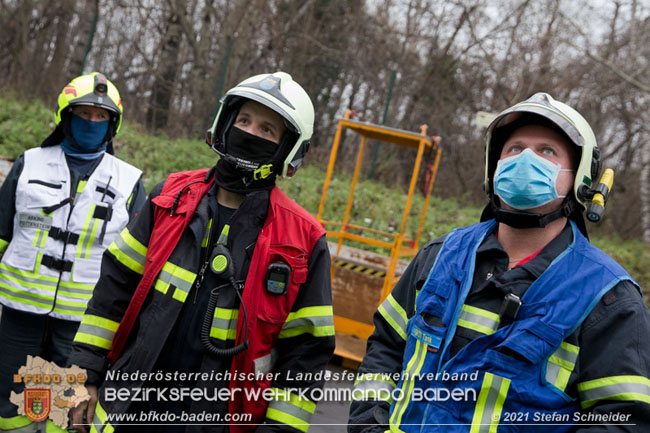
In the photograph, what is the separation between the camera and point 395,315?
2268mm

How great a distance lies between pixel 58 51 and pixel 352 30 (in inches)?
365

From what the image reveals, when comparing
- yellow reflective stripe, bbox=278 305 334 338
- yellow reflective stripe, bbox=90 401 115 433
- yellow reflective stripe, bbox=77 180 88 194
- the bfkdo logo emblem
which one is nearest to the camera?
yellow reflective stripe, bbox=90 401 115 433

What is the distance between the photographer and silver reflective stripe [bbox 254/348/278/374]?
7.30 feet

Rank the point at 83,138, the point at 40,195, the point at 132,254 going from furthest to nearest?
the point at 83,138 → the point at 40,195 → the point at 132,254

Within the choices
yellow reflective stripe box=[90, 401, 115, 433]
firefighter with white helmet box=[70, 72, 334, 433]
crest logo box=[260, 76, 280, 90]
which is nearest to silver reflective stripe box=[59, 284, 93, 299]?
firefighter with white helmet box=[70, 72, 334, 433]

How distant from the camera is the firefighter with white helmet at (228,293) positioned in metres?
2.19

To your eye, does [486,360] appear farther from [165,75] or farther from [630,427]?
[165,75]

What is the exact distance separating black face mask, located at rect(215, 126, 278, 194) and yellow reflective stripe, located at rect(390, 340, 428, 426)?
39.5 inches

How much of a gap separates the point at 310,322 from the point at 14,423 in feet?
7.44

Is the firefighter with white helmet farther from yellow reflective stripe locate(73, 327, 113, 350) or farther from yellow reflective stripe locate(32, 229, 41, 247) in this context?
yellow reflective stripe locate(32, 229, 41, 247)

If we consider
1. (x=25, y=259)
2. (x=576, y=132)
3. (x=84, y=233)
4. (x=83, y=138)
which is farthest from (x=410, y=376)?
(x=83, y=138)

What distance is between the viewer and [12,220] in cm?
347

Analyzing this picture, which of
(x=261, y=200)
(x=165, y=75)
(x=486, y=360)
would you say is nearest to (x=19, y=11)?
(x=165, y=75)

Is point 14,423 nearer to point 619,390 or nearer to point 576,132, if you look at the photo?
point 619,390
